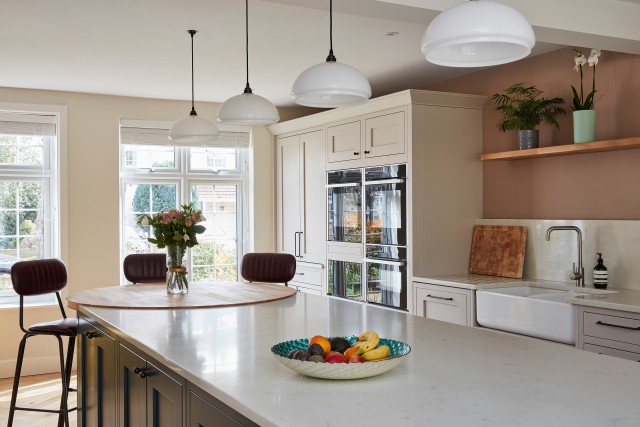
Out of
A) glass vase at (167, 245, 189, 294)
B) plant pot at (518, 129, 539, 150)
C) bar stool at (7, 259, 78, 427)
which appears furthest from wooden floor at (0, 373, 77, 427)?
plant pot at (518, 129, 539, 150)

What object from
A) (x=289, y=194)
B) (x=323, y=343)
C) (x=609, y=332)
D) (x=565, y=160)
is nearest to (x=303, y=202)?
(x=289, y=194)

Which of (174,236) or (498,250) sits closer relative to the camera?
(174,236)

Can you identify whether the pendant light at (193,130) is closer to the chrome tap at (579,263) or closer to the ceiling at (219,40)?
the ceiling at (219,40)

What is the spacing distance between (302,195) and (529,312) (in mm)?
2899

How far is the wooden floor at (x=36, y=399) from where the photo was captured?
15.1 ft

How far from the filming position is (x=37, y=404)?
5059mm

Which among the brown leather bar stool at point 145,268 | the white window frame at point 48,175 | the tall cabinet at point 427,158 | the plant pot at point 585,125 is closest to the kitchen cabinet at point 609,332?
the plant pot at point 585,125

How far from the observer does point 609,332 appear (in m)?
3.41

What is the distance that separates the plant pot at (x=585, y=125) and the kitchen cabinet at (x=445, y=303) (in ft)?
3.76

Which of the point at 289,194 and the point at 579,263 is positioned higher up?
the point at 289,194

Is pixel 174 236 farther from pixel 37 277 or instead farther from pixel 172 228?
pixel 37 277

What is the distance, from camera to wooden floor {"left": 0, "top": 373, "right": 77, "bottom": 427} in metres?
4.62

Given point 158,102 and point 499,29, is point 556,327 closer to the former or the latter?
point 499,29

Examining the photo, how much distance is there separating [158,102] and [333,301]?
3.73 metres
